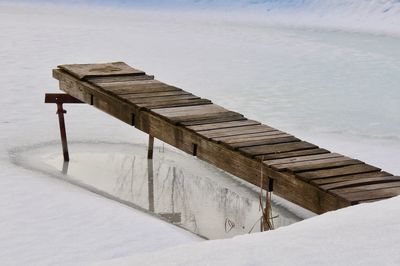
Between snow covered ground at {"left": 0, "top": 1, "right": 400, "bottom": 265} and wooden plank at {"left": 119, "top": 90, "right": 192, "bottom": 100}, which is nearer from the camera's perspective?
snow covered ground at {"left": 0, "top": 1, "right": 400, "bottom": 265}

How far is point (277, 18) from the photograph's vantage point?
37.1m

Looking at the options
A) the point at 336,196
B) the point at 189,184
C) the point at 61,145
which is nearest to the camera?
the point at 336,196

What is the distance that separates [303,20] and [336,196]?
31311 millimetres

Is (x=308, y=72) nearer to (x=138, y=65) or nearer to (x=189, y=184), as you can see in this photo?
(x=138, y=65)

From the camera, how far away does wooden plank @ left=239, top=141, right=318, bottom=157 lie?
6.71 m

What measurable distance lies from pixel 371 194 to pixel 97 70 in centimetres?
492

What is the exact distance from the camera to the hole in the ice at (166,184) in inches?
315

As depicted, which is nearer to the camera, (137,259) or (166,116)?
(137,259)

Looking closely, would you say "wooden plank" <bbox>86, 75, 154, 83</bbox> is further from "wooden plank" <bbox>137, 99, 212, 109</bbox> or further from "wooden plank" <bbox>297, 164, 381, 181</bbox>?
"wooden plank" <bbox>297, 164, 381, 181</bbox>

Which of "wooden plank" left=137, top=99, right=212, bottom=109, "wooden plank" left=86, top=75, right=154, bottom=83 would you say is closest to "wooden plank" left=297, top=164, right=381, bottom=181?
"wooden plank" left=137, top=99, right=212, bottom=109

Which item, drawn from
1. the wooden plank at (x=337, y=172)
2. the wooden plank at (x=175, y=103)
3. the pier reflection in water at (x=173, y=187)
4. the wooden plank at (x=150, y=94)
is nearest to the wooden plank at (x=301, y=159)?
the wooden plank at (x=337, y=172)

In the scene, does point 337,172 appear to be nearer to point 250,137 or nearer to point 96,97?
point 250,137

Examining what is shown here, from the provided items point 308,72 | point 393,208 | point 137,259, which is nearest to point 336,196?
point 393,208

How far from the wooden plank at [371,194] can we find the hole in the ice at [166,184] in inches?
75.2
